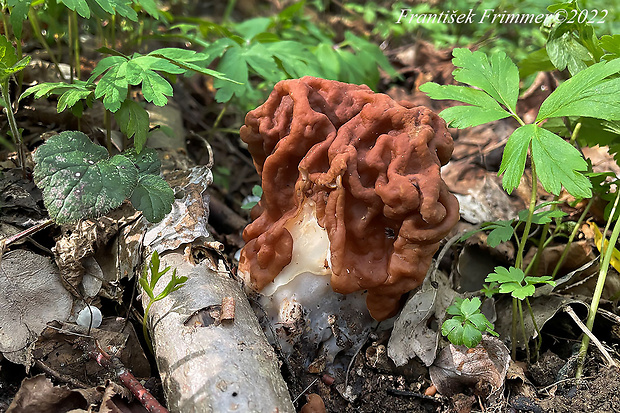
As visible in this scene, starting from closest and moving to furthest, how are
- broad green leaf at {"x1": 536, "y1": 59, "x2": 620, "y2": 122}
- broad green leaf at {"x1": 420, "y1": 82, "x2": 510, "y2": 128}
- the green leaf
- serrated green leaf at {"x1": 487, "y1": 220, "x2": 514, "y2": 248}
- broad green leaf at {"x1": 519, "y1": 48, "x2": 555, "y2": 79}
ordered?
the green leaf < broad green leaf at {"x1": 536, "y1": 59, "x2": 620, "y2": 122} < broad green leaf at {"x1": 420, "y1": 82, "x2": 510, "y2": 128} < serrated green leaf at {"x1": 487, "y1": 220, "x2": 514, "y2": 248} < broad green leaf at {"x1": 519, "y1": 48, "x2": 555, "y2": 79}

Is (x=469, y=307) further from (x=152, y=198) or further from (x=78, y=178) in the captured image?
(x=78, y=178)

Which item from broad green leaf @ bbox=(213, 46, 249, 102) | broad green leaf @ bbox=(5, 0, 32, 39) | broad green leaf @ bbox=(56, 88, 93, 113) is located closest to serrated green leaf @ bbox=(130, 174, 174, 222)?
broad green leaf @ bbox=(56, 88, 93, 113)

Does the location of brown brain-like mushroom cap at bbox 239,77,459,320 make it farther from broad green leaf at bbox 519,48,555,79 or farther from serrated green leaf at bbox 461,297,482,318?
broad green leaf at bbox 519,48,555,79

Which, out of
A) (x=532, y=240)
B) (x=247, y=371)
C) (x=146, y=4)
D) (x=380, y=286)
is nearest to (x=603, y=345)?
(x=532, y=240)

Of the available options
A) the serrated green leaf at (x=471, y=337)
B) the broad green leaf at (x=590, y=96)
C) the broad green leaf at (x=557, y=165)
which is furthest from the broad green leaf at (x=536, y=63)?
the serrated green leaf at (x=471, y=337)

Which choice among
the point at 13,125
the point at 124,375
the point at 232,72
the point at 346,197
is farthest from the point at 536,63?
the point at 13,125

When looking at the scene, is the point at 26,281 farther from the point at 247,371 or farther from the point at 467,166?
the point at 467,166
